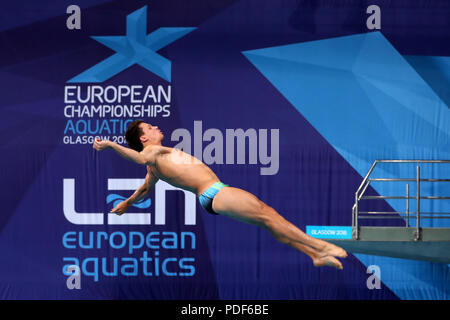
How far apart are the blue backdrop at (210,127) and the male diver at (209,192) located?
1.30m

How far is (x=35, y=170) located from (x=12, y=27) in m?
1.63

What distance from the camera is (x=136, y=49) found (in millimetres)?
6770

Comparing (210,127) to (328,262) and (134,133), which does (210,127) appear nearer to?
(134,133)

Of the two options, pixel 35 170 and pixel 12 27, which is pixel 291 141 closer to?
pixel 35 170

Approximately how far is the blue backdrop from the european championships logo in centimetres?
2

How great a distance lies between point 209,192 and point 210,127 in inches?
71.8

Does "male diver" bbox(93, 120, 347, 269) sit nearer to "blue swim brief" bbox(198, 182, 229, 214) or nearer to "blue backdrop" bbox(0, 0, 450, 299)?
"blue swim brief" bbox(198, 182, 229, 214)

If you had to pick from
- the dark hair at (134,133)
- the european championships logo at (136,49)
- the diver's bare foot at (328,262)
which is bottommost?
the diver's bare foot at (328,262)

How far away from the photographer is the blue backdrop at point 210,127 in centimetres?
656

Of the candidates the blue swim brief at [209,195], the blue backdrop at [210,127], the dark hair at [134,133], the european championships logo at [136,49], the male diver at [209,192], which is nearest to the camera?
the male diver at [209,192]

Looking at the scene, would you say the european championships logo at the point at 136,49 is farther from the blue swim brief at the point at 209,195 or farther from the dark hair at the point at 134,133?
the blue swim brief at the point at 209,195

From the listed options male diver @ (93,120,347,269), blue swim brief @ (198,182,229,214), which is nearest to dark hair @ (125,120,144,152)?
male diver @ (93,120,347,269)

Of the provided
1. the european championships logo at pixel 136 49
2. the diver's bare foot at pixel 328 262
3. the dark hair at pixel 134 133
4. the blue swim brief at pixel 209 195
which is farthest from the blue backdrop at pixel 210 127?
the diver's bare foot at pixel 328 262
